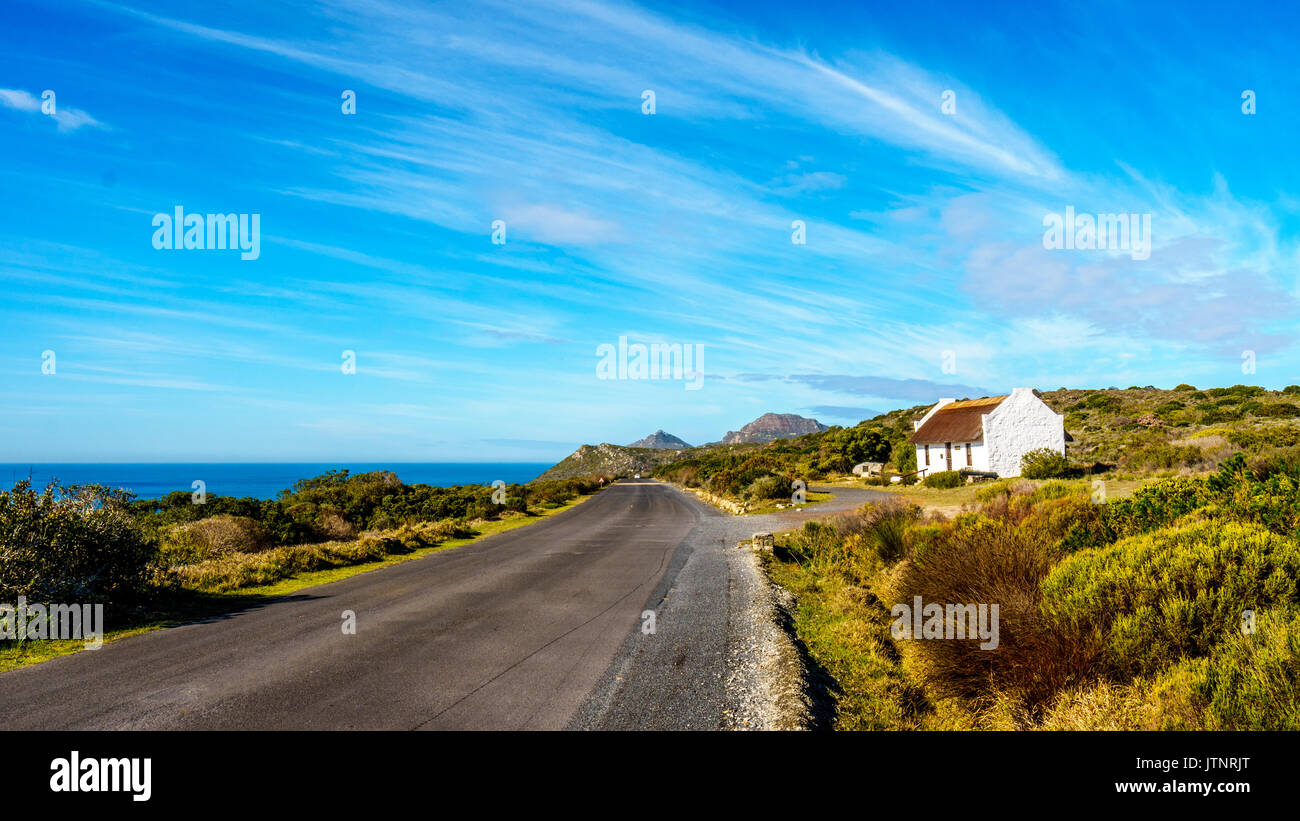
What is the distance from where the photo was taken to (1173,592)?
5.85 m

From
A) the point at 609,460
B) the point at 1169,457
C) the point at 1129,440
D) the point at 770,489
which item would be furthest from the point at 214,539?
the point at 609,460

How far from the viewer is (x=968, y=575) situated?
821cm

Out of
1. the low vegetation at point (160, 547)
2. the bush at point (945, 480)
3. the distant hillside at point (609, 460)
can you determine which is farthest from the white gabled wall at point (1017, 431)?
the distant hillside at point (609, 460)

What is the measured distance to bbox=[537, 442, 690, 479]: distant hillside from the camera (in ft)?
414

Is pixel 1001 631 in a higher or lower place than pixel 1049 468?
lower

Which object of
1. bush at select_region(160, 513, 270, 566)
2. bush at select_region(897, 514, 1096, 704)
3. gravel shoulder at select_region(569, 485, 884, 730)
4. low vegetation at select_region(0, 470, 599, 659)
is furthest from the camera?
bush at select_region(160, 513, 270, 566)

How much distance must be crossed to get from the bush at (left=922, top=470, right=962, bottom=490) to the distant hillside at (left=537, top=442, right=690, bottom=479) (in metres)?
83.4

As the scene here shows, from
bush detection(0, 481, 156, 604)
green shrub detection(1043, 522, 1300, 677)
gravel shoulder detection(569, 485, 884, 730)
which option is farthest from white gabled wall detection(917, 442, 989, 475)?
bush detection(0, 481, 156, 604)

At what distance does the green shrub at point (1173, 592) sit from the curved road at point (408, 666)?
354 centimetres

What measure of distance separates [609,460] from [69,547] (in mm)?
129489

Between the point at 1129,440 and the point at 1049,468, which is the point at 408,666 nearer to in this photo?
the point at 1049,468

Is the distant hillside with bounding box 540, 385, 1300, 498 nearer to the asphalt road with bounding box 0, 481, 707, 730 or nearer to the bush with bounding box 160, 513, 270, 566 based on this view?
the asphalt road with bounding box 0, 481, 707, 730
